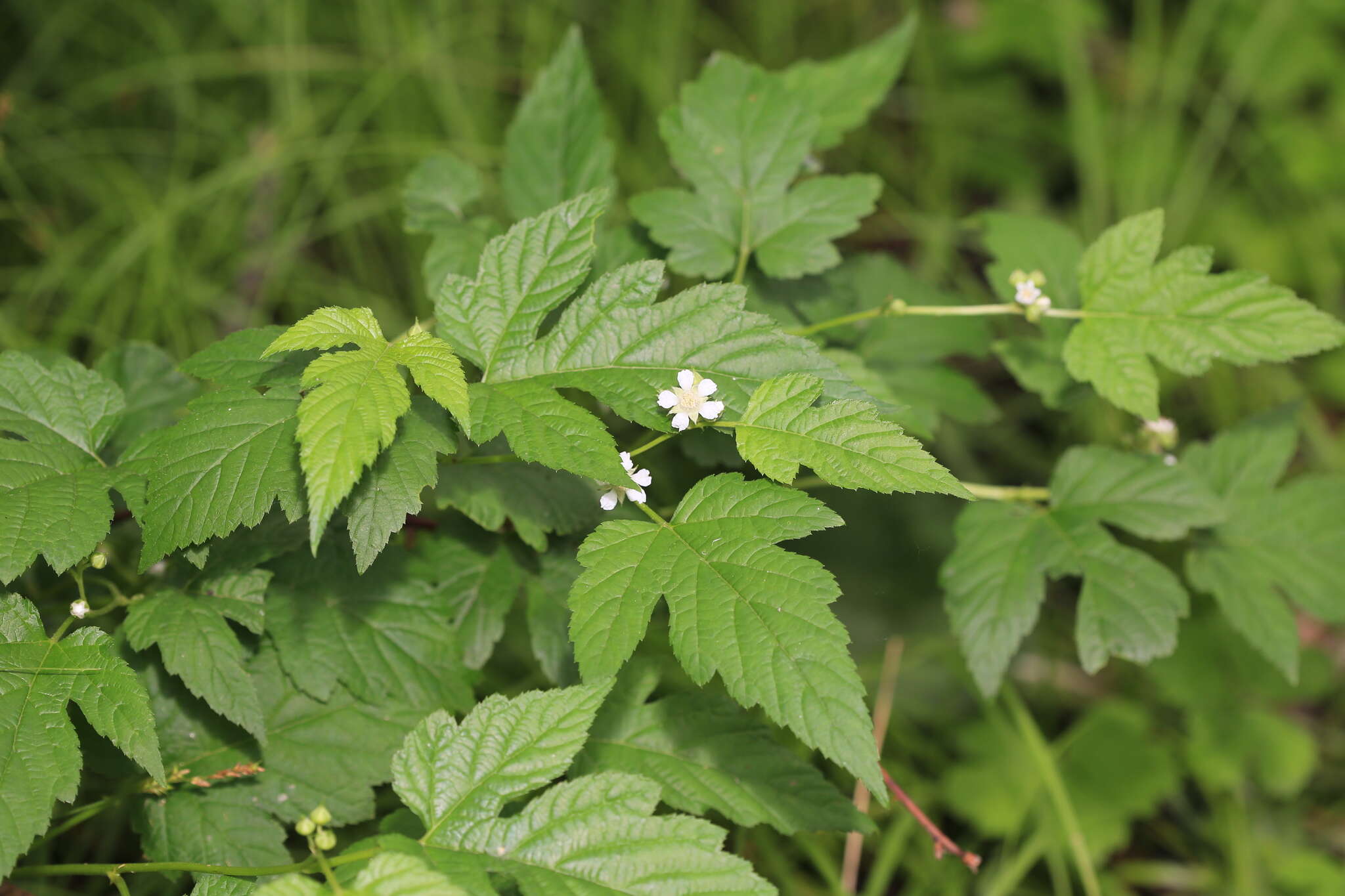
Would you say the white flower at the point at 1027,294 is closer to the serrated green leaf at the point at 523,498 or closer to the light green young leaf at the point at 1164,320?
the light green young leaf at the point at 1164,320

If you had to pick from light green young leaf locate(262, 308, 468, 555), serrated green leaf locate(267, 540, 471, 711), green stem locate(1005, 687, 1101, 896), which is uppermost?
light green young leaf locate(262, 308, 468, 555)

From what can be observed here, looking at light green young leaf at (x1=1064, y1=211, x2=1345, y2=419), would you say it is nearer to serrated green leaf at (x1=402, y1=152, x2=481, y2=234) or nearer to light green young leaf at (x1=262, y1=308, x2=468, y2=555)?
light green young leaf at (x1=262, y1=308, x2=468, y2=555)

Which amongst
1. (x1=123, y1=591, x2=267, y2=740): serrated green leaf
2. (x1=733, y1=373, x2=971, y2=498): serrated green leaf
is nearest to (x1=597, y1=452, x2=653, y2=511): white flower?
(x1=733, y1=373, x2=971, y2=498): serrated green leaf

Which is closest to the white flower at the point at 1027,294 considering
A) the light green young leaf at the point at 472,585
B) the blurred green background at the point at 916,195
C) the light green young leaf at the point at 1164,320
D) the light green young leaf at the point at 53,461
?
the light green young leaf at the point at 1164,320

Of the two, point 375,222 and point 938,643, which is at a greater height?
point 375,222

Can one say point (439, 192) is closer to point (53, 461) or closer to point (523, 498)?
point (523, 498)

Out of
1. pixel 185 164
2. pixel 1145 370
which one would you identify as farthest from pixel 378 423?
pixel 185 164

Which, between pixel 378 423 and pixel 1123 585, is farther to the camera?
pixel 1123 585

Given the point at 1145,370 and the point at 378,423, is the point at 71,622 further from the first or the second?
the point at 1145,370
